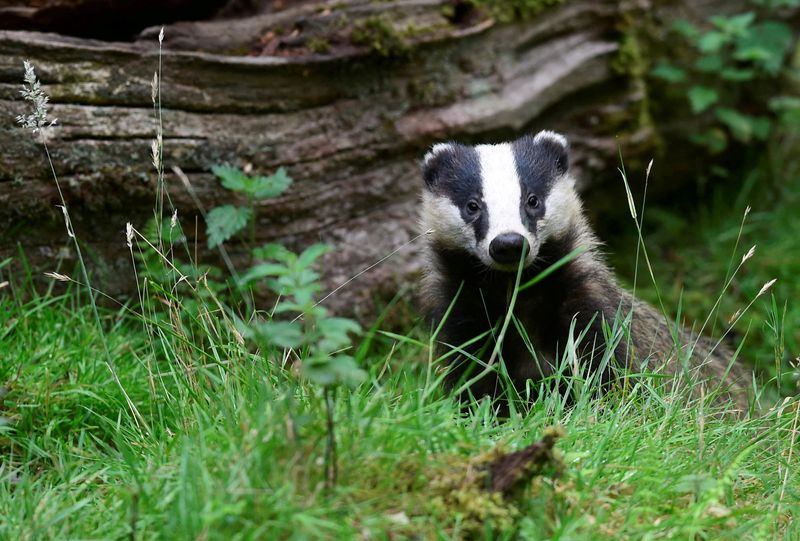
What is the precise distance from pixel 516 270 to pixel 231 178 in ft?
4.99

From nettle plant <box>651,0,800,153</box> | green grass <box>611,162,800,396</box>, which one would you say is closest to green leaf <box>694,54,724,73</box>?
nettle plant <box>651,0,800,153</box>

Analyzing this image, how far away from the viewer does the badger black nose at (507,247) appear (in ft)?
11.0

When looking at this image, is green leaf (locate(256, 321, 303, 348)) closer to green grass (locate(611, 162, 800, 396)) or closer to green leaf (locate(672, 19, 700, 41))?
green grass (locate(611, 162, 800, 396))

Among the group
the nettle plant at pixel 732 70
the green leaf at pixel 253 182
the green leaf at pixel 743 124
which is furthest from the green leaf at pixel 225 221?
the green leaf at pixel 743 124

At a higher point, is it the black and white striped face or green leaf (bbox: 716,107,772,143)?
the black and white striped face

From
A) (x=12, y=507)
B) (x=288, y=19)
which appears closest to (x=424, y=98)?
(x=288, y=19)

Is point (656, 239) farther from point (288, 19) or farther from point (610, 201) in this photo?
point (288, 19)

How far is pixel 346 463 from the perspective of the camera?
7.25 feet

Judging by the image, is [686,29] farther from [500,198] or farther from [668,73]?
[500,198]

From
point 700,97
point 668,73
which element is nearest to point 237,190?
point 668,73

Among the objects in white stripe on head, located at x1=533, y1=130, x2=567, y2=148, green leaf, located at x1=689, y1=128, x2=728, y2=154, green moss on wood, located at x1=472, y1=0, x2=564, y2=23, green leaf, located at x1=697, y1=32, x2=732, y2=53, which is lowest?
green leaf, located at x1=689, y1=128, x2=728, y2=154

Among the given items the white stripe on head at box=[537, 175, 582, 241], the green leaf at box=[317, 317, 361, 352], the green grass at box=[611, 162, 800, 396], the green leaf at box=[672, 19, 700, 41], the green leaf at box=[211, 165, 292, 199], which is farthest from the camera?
the green leaf at box=[672, 19, 700, 41]

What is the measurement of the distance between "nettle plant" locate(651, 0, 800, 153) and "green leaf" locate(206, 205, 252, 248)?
10.1ft

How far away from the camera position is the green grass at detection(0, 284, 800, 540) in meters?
2.13
